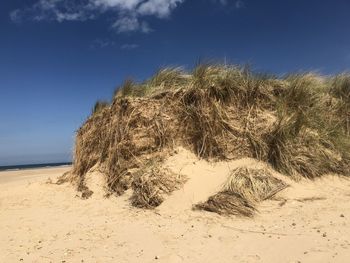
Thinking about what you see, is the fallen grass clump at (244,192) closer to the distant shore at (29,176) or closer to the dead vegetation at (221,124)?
the dead vegetation at (221,124)

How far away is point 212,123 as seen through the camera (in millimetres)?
8109

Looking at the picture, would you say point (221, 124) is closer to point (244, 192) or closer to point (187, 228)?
point (244, 192)

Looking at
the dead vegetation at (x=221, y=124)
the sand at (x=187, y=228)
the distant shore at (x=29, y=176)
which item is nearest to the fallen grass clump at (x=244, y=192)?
the sand at (x=187, y=228)

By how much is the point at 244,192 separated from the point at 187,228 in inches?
44.8

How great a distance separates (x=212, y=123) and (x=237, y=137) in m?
0.52

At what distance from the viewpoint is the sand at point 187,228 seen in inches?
199

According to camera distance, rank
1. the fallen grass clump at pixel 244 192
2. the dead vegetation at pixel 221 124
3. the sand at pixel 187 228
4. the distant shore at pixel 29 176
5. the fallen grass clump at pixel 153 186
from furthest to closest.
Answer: the distant shore at pixel 29 176 < the dead vegetation at pixel 221 124 < the fallen grass clump at pixel 153 186 < the fallen grass clump at pixel 244 192 < the sand at pixel 187 228

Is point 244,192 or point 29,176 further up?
point 29,176

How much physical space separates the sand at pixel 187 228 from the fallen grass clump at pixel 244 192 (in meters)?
0.14

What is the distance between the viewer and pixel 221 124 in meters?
8.11

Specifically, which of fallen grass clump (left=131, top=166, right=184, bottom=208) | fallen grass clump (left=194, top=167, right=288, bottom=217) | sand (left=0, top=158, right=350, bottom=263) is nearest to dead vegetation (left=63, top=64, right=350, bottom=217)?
fallen grass clump (left=131, top=166, right=184, bottom=208)

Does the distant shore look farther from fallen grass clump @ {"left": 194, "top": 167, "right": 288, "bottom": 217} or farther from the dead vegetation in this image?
fallen grass clump @ {"left": 194, "top": 167, "right": 288, "bottom": 217}

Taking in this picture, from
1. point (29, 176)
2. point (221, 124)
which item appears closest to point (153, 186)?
point (221, 124)

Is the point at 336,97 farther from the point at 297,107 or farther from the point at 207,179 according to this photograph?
the point at 207,179
